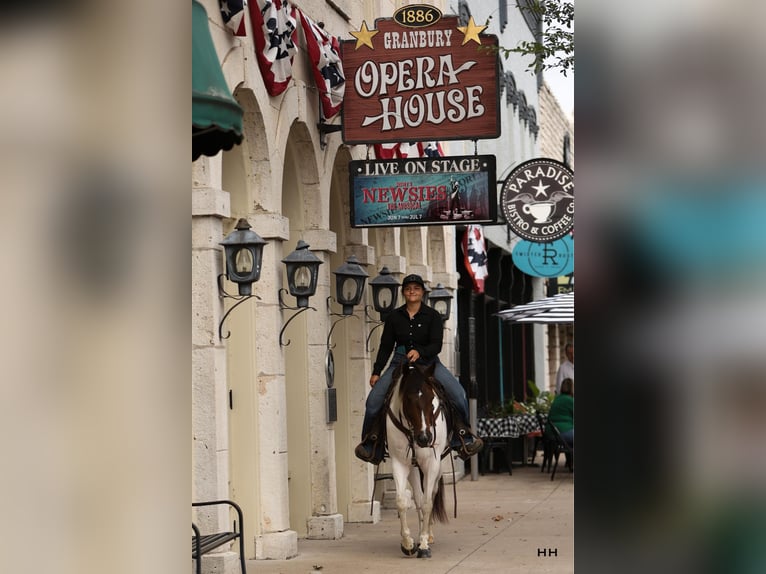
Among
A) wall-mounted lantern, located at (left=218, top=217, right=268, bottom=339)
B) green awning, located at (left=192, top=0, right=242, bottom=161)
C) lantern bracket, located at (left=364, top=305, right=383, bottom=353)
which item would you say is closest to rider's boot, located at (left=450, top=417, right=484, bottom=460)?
wall-mounted lantern, located at (left=218, top=217, right=268, bottom=339)

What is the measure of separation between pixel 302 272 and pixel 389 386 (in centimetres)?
133

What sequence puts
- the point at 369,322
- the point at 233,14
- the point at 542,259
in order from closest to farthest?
1. the point at 233,14
2. the point at 369,322
3. the point at 542,259

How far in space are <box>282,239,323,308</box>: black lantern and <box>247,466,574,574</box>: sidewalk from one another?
2437 millimetres

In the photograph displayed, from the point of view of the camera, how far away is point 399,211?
45.5 feet

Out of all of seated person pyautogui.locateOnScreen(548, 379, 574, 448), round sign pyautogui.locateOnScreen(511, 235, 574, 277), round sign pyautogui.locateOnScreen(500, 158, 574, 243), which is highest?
round sign pyautogui.locateOnScreen(500, 158, 574, 243)

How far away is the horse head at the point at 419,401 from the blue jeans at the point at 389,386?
218mm

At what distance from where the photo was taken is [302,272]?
1205cm

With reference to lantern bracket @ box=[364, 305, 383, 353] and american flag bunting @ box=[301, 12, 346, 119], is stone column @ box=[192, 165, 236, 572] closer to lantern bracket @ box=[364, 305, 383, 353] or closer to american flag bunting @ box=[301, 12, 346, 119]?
american flag bunting @ box=[301, 12, 346, 119]

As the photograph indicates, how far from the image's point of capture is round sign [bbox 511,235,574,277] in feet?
76.7

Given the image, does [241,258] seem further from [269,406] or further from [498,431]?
[498,431]

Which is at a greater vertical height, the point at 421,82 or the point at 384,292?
the point at 421,82

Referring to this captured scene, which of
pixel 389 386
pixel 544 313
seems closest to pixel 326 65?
pixel 389 386
